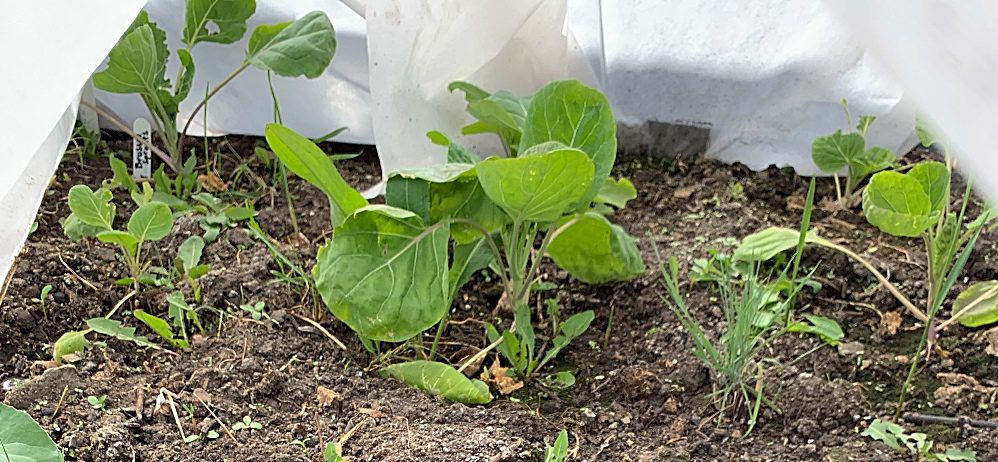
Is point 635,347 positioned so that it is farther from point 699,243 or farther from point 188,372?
point 188,372

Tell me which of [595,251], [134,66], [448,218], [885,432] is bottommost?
[885,432]

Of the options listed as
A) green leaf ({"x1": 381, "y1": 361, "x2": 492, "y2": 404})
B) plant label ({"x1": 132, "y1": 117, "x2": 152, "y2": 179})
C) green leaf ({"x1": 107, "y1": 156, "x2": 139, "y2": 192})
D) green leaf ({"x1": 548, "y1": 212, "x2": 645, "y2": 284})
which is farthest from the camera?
plant label ({"x1": 132, "y1": 117, "x2": 152, "y2": 179})

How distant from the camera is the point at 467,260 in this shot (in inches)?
47.2

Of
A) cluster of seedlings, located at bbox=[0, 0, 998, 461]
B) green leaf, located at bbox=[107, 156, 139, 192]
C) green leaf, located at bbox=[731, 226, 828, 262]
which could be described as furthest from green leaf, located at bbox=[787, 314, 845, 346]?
green leaf, located at bbox=[107, 156, 139, 192]

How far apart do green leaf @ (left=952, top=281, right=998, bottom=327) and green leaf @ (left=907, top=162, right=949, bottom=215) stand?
0.11 meters

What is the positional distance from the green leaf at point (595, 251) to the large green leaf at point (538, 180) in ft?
0.53

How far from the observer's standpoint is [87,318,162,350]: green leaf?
112cm

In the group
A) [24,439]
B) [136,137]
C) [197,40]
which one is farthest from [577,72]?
[24,439]

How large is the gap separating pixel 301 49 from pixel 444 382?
0.54 metres

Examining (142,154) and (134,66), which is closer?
(134,66)

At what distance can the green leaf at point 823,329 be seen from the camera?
1.18 meters

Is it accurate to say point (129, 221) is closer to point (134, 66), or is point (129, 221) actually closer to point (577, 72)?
point (134, 66)

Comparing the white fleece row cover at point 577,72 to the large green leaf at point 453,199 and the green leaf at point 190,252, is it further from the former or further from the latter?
the large green leaf at point 453,199

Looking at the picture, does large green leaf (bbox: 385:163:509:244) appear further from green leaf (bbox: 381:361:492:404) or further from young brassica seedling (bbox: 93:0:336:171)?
young brassica seedling (bbox: 93:0:336:171)
